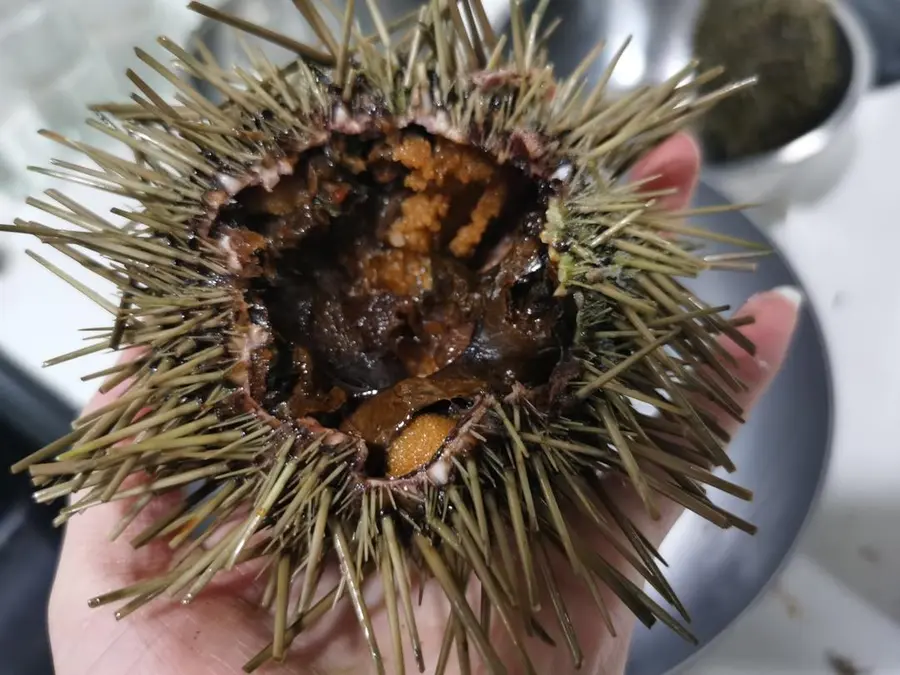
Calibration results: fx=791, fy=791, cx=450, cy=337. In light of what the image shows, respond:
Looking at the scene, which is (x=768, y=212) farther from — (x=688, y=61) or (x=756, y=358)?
(x=756, y=358)

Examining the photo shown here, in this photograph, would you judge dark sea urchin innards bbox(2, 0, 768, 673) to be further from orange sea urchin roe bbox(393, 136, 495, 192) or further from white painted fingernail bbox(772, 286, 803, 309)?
white painted fingernail bbox(772, 286, 803, 309)

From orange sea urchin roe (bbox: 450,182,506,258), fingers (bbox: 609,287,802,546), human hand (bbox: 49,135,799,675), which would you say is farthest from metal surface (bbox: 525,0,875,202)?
orange sea urchin roe (bbox: 450,182,506,258)

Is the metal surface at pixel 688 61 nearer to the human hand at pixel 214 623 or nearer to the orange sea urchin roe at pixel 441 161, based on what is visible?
the human hand at pixel 214 623

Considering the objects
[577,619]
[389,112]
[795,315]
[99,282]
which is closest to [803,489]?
[795,315]

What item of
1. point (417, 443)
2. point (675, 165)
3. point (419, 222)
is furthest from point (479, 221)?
point (675, 165)

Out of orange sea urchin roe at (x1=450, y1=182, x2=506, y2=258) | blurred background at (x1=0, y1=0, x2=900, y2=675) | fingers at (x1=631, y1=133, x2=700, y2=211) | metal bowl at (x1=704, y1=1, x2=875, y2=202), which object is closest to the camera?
orange sea urchin roe at (x1=450, y1=182, x2=506, y2=258)

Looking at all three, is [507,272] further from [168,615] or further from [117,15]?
[117,15]
